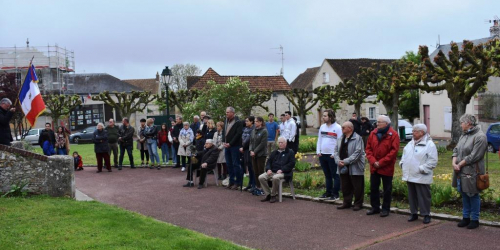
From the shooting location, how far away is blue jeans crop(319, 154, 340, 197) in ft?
34.5

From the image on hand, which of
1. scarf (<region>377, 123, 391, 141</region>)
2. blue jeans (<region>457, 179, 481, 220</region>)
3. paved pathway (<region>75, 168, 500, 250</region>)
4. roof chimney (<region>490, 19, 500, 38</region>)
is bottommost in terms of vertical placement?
paved pathway (<region>75, 168, 500, 250</region>)

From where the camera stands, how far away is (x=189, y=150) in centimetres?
1470

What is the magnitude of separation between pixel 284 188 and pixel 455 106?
12.6m

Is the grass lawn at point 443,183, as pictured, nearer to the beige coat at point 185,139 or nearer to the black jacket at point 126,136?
the beige coat at point 185,139

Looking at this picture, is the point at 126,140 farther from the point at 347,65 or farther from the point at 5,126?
the point at 347,65

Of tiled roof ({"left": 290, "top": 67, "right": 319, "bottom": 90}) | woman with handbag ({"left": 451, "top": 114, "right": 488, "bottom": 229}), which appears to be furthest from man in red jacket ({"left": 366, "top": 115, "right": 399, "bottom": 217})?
tiled roof ({"left": 290, "top": 67, "right": 319, "bottom": 90})

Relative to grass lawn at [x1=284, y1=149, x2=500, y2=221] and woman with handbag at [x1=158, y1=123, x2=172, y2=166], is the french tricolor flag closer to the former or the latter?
woman with handbag at [x1=158, y1=123, x2=172, y2=166]

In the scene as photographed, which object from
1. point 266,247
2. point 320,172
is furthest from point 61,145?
point 266,247

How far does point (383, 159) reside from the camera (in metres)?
8.80

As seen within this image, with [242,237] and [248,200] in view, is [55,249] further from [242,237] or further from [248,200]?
[248,200]

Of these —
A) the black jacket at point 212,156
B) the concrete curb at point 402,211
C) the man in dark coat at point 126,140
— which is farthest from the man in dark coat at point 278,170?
the man in dark coat at point 126,140

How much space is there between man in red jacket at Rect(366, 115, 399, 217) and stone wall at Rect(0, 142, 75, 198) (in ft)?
20.4

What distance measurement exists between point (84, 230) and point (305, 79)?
5833 centimetres

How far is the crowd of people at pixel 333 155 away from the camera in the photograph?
7.89m
